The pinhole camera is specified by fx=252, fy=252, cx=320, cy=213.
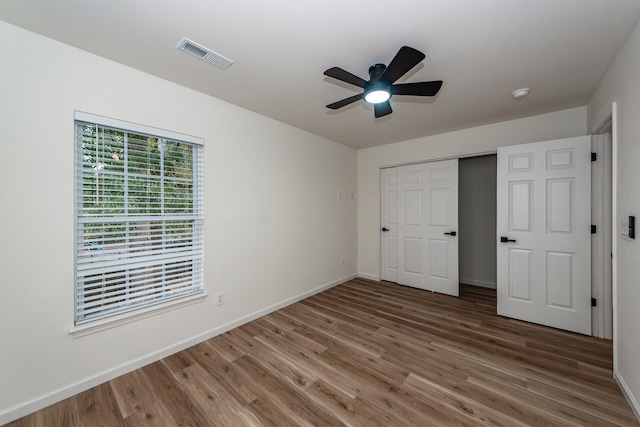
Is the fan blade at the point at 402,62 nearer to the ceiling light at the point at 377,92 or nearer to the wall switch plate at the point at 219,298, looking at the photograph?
the ceiling light at the point at 377,92

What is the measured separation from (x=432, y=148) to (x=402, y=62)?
8.97ft

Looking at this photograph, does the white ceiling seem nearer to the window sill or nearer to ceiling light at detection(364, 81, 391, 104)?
ceiling light at detection(364, 81, 391, 104)

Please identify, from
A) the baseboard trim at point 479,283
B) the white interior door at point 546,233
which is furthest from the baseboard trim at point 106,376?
the baseboard trim at point 479,283

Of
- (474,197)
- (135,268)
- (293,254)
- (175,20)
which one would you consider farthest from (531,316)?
(175,20)

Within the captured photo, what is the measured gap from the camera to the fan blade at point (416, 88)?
1.87m

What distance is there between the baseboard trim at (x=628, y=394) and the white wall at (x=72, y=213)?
318 centimetres

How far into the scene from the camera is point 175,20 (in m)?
1.63

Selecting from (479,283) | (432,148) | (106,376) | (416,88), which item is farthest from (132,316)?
(479,283)

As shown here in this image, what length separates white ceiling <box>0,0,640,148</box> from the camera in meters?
1.53

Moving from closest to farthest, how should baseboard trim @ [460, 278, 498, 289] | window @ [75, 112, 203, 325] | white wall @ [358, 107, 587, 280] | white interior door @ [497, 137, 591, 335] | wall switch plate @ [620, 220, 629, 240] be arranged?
wall switch plate @ [620, 220, 629, 240], window @ [75, 112, 203, 325], white interior door @ [497, 137, 591, 335], white wall @ [358, 107, 587, 280], baseboard trim @ [460, 278, 498, 289]

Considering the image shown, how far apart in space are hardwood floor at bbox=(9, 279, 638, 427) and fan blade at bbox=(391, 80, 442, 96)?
7.50ft

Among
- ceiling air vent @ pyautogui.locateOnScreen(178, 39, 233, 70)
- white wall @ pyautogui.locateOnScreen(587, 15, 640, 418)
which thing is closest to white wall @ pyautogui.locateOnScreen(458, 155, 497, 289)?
white wall @ pyautogui.locateOnScreen(587, 15, 640, 418)

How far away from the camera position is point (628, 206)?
5.76ft

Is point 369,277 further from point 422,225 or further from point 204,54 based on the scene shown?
point 204,54
